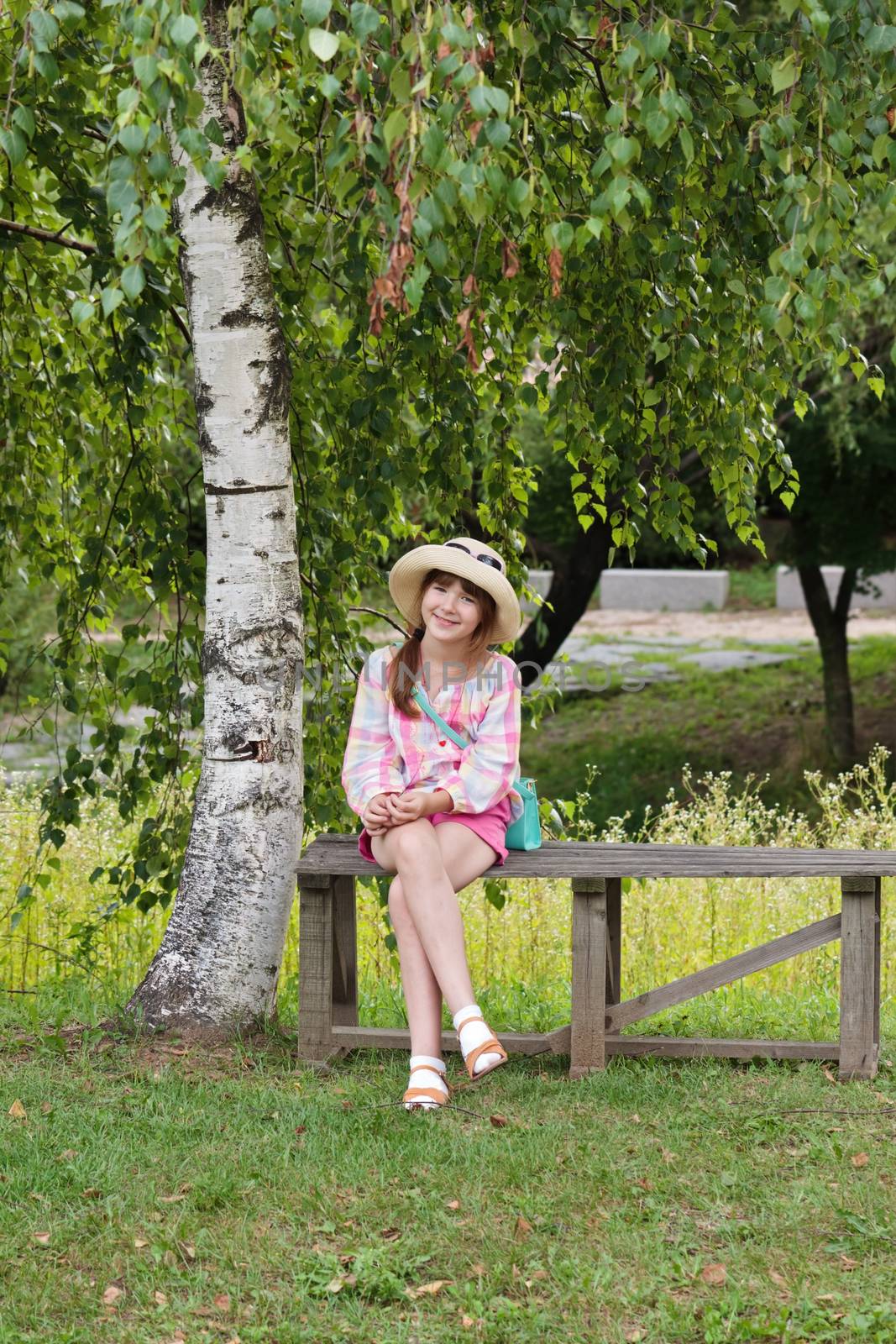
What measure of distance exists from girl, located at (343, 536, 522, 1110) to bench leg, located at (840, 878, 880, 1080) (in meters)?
0.97

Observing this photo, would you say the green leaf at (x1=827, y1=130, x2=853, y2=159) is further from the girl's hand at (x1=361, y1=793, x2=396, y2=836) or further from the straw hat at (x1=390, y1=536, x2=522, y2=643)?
the girl's hand at (x1=361, y1=793, x2=396, y2=836)

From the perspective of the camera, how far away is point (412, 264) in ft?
11.2

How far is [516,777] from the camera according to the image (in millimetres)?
4078

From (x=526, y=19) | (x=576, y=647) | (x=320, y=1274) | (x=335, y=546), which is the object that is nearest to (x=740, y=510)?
(x=335, y=546)

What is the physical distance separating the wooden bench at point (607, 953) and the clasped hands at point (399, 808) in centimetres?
16

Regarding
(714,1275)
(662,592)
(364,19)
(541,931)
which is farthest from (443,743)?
(662,592)

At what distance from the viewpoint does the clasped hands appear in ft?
12.6

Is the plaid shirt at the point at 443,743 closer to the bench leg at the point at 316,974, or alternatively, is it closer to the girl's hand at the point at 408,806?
the girl's hand at the point at 408,806

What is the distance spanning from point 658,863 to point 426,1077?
86cm

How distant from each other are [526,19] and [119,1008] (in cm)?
308

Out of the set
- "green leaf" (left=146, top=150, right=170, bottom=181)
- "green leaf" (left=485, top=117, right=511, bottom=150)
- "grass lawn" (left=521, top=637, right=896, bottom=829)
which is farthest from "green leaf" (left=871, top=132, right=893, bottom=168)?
"grass lawn" (left=521, top=637, right=896, bottom=829)

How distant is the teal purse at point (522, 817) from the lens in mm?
4043

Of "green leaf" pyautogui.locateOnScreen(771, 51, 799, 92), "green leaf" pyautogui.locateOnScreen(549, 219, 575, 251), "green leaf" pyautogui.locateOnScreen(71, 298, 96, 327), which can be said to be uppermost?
"green leaf" pyautogui.locateOnScreen(771, 51, 799, 92)

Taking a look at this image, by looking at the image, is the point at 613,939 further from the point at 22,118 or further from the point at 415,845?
the point at 22,118
